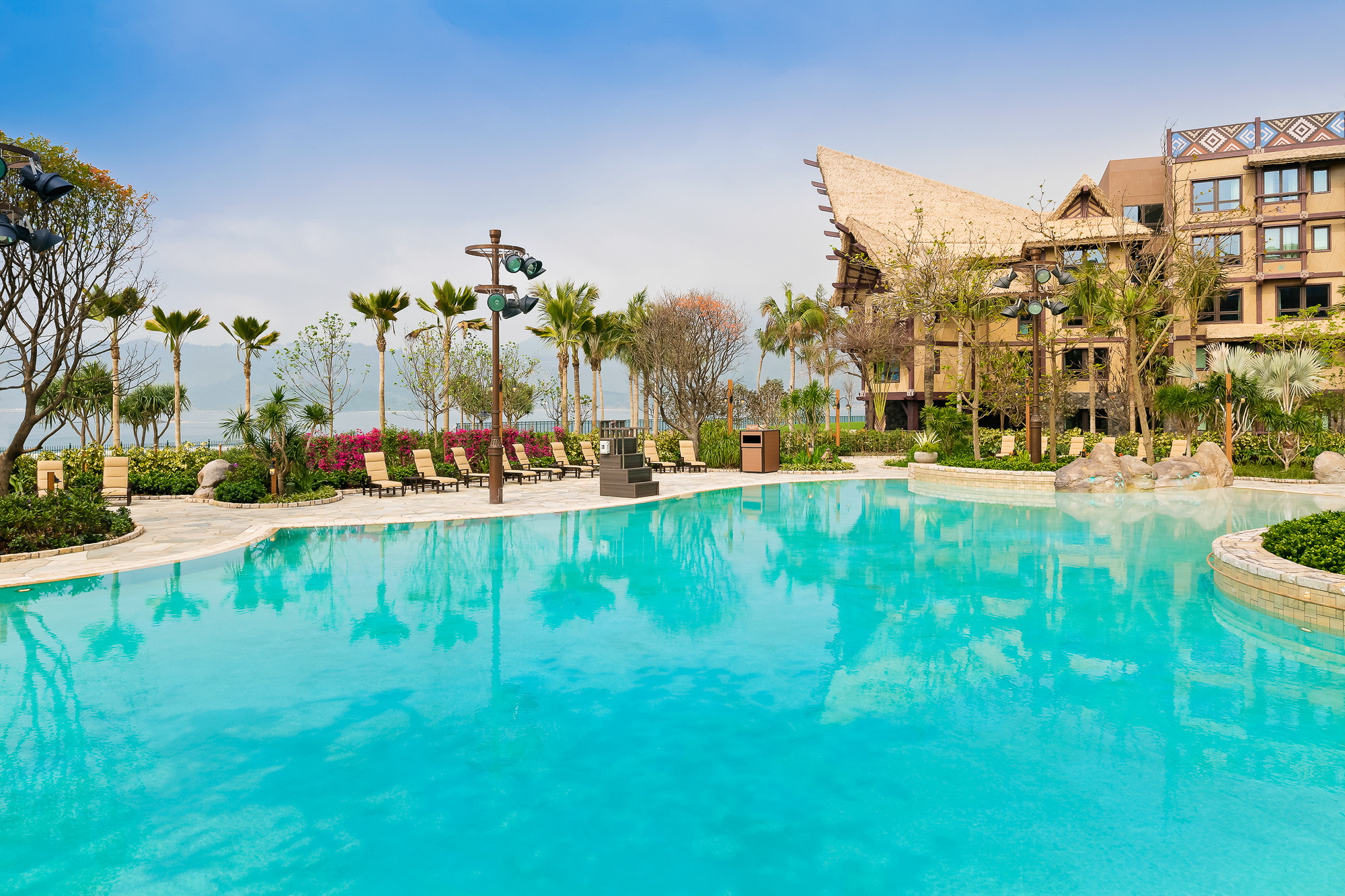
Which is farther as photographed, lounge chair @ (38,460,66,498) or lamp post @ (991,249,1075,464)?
lamp post @ (991,249,1075,464)

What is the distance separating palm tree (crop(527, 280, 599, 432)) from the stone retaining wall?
57.7ft

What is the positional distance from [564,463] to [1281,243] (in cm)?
3669

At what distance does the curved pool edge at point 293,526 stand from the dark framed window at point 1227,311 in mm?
28244

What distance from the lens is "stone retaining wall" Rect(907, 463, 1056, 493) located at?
19.8m

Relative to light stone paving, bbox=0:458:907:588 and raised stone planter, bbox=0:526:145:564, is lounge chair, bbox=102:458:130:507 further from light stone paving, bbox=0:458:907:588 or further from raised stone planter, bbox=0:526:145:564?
raised stone planter, bbox=0:526:145:564

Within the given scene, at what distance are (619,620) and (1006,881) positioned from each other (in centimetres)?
468

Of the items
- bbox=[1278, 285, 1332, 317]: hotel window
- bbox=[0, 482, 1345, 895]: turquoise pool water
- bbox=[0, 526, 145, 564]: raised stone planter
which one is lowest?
bbox=[0, 482, 1345, 895]: turquoise pool water

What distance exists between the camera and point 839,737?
15.2 feet

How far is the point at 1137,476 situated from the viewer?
19.1 metres

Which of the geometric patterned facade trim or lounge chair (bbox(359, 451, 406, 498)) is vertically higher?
the geometric patterned facade trim

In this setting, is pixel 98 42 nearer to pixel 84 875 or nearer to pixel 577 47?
pixel 577 47

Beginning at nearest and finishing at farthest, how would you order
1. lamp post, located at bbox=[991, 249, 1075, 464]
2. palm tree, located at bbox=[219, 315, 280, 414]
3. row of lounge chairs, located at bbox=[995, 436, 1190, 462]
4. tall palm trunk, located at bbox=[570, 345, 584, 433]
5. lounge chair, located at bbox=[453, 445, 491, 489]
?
1. lamp post, located at bbox=[991, 249, 1075, 464]
2. lounge chair, located at bbox=[453, 445, 491, 489]
3. row of lounge chairs, located at bbox=[995, 436, 1190, 462]
4. palm tree, located at bbox=[219, 315, 280, 414]
5. tall palm trunk, located at bbox=[570, 345, 584, 433]

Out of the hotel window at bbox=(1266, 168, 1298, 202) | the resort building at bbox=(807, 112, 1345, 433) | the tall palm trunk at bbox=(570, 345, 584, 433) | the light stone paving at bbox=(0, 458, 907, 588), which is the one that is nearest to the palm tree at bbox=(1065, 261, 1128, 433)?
the resort building at bbox=(807, 112, 1345, 433)

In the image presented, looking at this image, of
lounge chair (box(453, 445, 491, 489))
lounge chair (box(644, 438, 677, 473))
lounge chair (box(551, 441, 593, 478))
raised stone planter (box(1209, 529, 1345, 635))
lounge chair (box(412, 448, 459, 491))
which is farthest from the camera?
lounge chair (box(644, 438, 677, 473))
